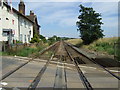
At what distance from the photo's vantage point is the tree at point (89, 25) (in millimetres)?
41250

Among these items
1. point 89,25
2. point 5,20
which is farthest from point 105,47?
point 5,20

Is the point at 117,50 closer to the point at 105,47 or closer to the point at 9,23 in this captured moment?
the point at 105,47

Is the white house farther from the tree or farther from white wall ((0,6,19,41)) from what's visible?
the tree

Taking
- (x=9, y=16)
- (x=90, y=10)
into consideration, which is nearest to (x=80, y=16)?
(x=90, y=10)

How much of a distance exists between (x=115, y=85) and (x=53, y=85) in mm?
2245

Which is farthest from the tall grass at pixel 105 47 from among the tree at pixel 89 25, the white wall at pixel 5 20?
the white wall at pixel 5 20

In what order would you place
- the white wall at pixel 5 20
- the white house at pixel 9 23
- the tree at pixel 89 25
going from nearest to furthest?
the white house at pixel 9 23
the white wall at pixel 5 20
the tree at pixel 89 25

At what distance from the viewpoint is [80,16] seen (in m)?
43.0

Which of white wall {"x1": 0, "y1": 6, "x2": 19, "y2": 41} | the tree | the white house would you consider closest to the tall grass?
the tree

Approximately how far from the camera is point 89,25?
41.3 metres

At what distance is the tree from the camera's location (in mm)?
41250

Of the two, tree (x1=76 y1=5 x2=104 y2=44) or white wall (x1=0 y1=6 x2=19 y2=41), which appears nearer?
white wall (x1=0 y1=6 x2=19 y2=41)

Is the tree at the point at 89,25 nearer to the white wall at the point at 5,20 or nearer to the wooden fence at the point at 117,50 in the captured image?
the white wall at the point at 5,20

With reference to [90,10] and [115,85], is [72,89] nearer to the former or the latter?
[115,85]
